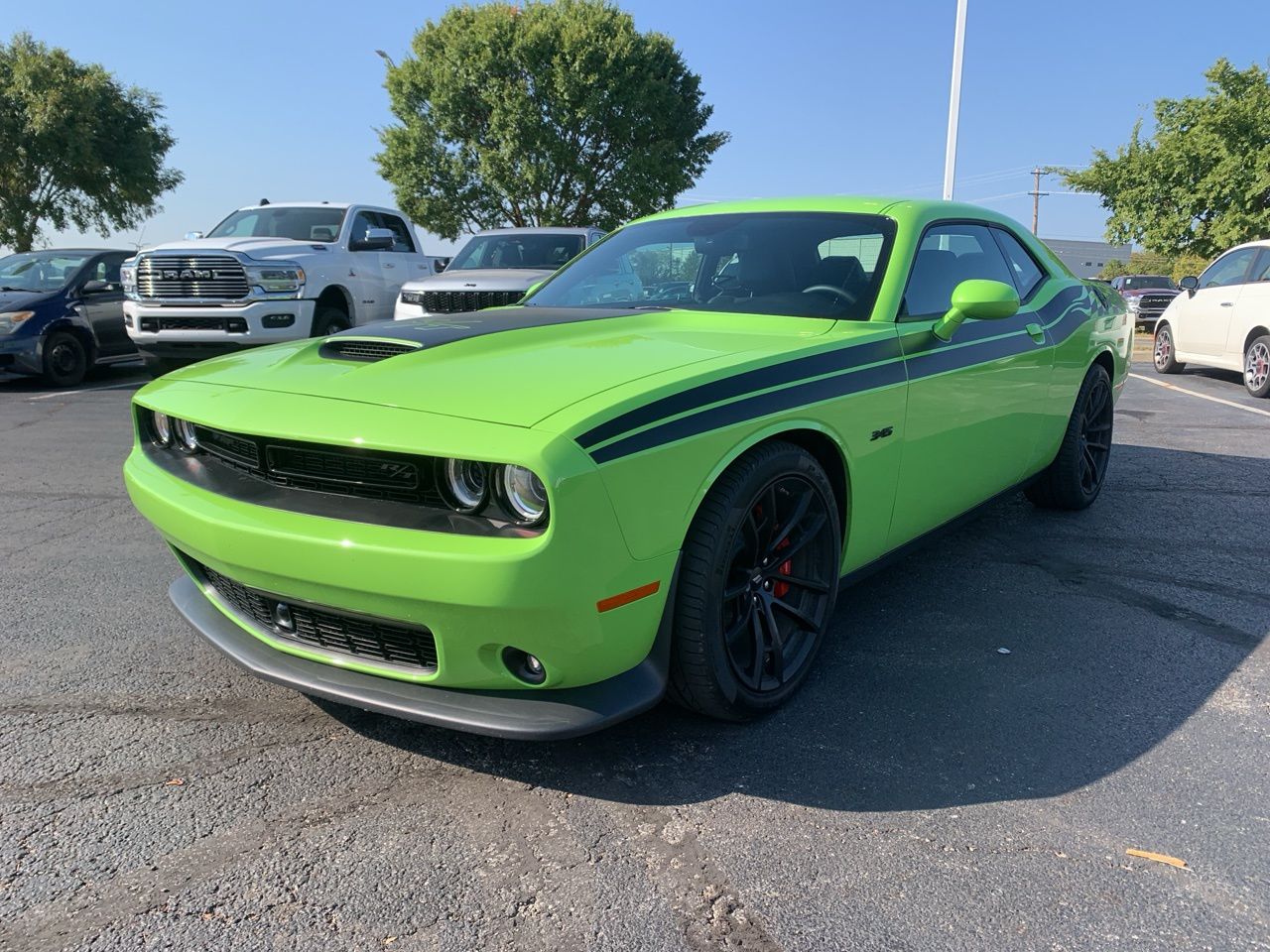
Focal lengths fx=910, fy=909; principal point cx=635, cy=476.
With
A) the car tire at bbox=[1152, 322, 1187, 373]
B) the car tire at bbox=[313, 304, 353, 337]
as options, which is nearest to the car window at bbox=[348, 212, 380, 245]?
the car tire at bbox=[313, 304, 353, 337]

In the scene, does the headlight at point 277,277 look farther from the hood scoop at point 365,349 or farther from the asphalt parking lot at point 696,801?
the hood scoop at point 365,349

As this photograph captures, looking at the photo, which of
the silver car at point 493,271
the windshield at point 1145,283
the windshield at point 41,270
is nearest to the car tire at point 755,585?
the silver car at point 493,271

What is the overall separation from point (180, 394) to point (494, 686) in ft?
4.19

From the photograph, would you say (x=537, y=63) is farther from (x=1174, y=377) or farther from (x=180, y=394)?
(x=180, y=394)

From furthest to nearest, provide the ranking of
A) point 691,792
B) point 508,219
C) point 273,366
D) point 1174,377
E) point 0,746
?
point 508,219 → point 1174,377 → point 273,366 → point 0,746 → point 691,792

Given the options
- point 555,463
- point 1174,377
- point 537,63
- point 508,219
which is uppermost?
point 537,63

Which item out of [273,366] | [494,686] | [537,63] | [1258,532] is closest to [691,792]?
[494,686]

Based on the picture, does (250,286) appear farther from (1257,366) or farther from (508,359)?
(1257,366)

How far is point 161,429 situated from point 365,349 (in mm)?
700

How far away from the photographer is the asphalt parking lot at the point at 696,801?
182 cm

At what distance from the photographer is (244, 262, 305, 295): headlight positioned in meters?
8.30

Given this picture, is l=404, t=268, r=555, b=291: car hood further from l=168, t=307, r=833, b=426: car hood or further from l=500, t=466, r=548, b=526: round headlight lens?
l=500, t=466, r=548, b=526: round headlight lens

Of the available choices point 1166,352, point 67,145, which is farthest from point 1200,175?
point 67,145

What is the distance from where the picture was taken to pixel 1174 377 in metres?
11.5
